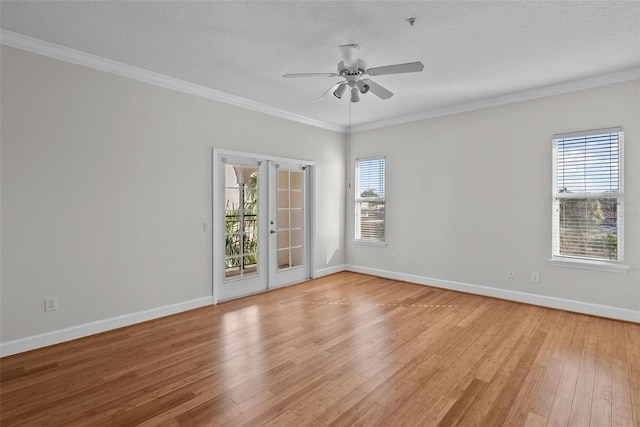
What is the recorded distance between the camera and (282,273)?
5.29 m

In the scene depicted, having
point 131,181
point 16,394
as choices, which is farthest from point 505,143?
point 16,394

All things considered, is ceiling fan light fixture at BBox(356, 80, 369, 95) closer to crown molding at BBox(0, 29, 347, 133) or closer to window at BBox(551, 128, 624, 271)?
crown molding at BBox(0, 29, 347, 133)

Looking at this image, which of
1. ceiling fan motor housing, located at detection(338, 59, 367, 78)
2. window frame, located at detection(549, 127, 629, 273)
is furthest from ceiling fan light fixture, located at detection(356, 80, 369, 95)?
window frame, located at detection(549, 127, 629, 273)

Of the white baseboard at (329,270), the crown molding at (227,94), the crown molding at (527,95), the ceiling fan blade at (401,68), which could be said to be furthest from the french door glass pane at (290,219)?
the ceiling fan blade at (401,68)

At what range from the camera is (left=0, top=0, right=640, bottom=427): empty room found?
7.86 feet

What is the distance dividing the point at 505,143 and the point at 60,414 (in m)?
5.33

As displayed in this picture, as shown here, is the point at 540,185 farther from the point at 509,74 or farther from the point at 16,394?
the point at 16,394

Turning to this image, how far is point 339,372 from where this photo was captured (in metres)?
2.59

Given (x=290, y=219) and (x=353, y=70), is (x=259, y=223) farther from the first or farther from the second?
(x=353, y=70)

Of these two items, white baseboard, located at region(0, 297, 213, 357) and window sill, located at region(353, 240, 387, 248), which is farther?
window sill, located at region(353, 240, 387, 248)

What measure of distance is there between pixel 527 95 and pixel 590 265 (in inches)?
88.3

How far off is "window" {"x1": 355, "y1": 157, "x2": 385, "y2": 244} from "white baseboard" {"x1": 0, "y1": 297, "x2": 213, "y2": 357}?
10.4ft

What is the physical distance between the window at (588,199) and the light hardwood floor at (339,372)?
758mm

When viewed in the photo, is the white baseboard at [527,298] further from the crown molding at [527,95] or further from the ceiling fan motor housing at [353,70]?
the ceiling fan motor housing at [353,70]
